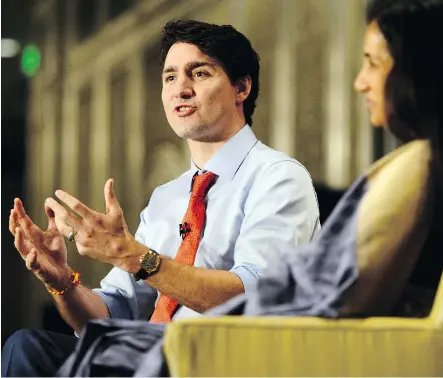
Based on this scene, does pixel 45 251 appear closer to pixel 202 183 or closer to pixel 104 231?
pixel 104 231

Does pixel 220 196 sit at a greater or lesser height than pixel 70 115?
lesser

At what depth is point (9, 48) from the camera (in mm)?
2600

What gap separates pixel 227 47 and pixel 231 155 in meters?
0.35

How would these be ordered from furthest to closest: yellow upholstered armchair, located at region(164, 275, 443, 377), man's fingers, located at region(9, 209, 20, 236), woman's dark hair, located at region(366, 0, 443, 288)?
1. man's fingers, located at region(9, 209, 20, 236)
2. woman's dark hair, located at region(366, 0, 443, 288)
3. yellow upholstered armchair, located at region(164, 275, 443, 377)

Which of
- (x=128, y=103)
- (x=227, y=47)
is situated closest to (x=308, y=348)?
(x=227, y=47)

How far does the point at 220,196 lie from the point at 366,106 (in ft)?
1.64

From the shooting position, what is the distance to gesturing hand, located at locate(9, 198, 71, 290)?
2246 millimetres

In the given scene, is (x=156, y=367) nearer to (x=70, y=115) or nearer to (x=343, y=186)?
(x=343, y=186)

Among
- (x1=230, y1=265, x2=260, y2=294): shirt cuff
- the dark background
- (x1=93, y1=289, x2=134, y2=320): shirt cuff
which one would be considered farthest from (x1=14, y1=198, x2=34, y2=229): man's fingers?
(x1=230, y1=265, x2=260, y2=294): shirt cuff

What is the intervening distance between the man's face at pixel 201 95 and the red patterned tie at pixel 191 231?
0.47 feet

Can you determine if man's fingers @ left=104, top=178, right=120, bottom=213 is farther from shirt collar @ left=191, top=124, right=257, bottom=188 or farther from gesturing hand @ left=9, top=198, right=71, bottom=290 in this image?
shirt collar @ left=191, top=124, right=257, bottom=188

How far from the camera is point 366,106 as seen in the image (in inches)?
87.4

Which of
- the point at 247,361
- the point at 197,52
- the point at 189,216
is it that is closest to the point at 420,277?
the point at 247,361

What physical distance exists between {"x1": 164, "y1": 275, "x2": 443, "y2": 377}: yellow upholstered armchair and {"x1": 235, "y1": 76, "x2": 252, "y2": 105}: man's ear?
922 mm
